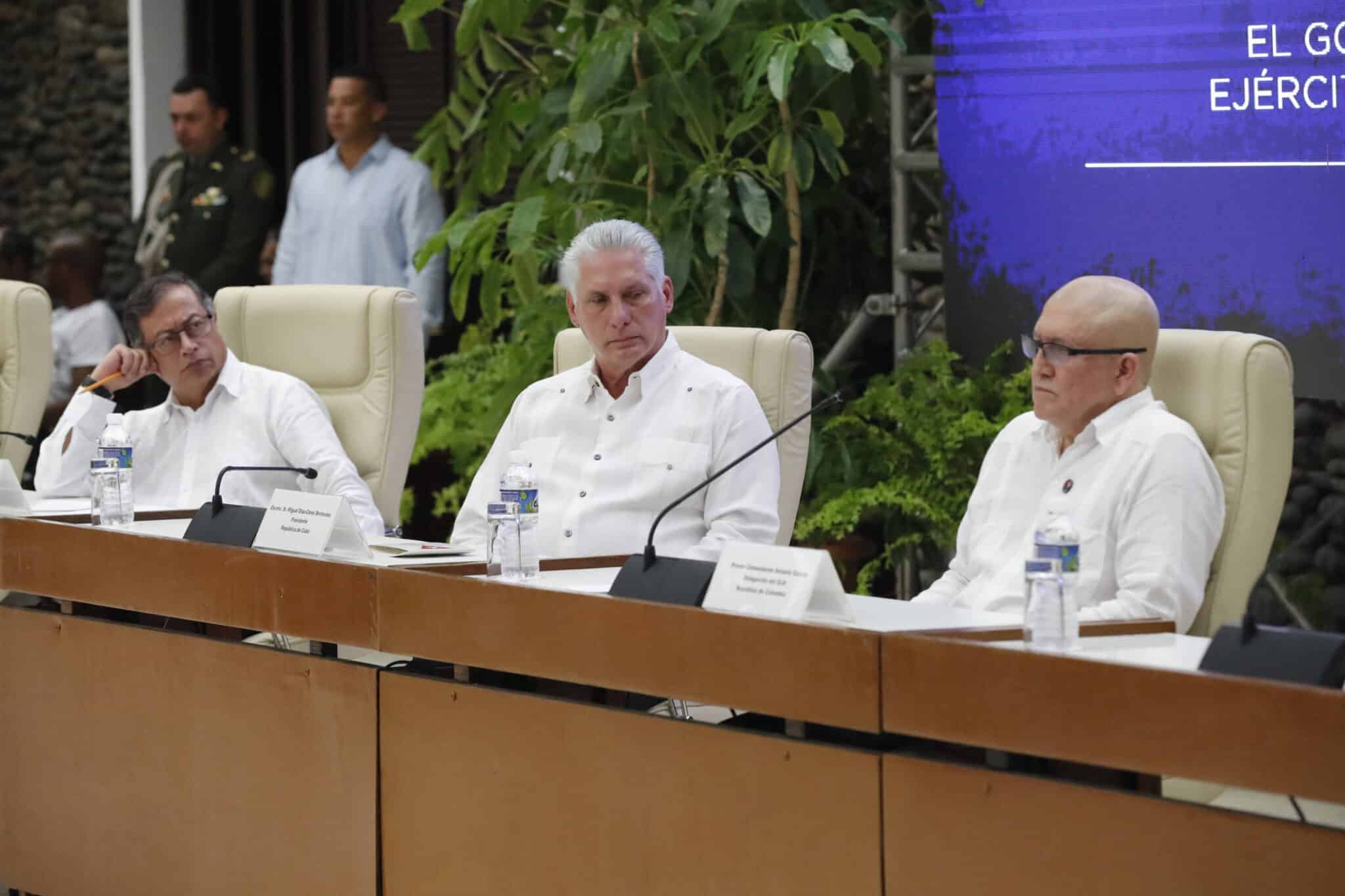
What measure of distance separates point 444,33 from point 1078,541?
16.2 ft

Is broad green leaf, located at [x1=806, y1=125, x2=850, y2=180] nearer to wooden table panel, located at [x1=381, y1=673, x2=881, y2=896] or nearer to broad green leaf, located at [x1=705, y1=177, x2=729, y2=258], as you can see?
broad green leaf, located at [x1=705, y1=177, x2=729, y2=258]

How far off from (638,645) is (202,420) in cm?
180

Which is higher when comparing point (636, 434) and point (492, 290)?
point (492, 290)

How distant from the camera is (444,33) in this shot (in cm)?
648

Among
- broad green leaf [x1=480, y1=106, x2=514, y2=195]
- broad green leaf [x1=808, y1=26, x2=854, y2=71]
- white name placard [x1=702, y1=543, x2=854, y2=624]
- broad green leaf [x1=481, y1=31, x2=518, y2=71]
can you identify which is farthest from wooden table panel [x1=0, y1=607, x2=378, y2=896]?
broad green leaf [x1=481, y1=31, x2=518, y2=71]

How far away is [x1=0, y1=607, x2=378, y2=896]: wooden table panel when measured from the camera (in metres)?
2.44

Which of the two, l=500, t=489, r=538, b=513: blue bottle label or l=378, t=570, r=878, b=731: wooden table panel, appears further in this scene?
l=500, t=489, r=538, b=513: blue bottle label

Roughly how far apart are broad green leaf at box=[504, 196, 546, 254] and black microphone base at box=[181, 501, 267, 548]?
5.80 feet

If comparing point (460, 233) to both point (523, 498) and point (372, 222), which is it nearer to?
point (372, 222)

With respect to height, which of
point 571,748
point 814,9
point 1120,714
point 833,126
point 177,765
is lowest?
point 177,765

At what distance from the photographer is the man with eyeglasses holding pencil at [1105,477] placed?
2312 millimetres

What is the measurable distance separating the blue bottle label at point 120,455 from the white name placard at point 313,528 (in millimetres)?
580

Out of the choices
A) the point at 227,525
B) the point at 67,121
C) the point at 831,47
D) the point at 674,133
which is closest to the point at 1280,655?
the point at 227,525

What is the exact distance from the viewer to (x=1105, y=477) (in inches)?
94.7
